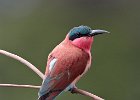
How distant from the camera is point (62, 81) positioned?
13.7 ft

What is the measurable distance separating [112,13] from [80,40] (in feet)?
16.2

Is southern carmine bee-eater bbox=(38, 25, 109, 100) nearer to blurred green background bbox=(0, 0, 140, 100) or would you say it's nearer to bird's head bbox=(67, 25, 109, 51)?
bird's head bbox=(67, 25, 109, 51)

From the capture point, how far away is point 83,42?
4.42 metres

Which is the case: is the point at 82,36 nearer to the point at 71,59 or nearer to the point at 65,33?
the point at 71,59

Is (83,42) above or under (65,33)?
above

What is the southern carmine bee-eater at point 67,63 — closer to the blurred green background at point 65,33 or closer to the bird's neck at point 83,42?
the bird's neck at point 83,42

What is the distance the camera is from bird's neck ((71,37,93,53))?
4.41 metres

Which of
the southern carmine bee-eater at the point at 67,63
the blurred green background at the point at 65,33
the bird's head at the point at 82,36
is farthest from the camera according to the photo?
the blurred green background at the point at 65,33

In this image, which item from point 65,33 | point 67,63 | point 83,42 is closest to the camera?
point 67,63

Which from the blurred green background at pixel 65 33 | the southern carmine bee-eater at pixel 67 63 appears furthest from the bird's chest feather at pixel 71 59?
the blurred green background at pixel 65 33

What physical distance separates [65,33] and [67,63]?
13.6 ft

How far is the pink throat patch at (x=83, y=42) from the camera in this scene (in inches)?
174

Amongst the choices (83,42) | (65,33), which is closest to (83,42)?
(83,42)

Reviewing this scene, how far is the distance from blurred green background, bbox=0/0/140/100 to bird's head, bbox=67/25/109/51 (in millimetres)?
2537
